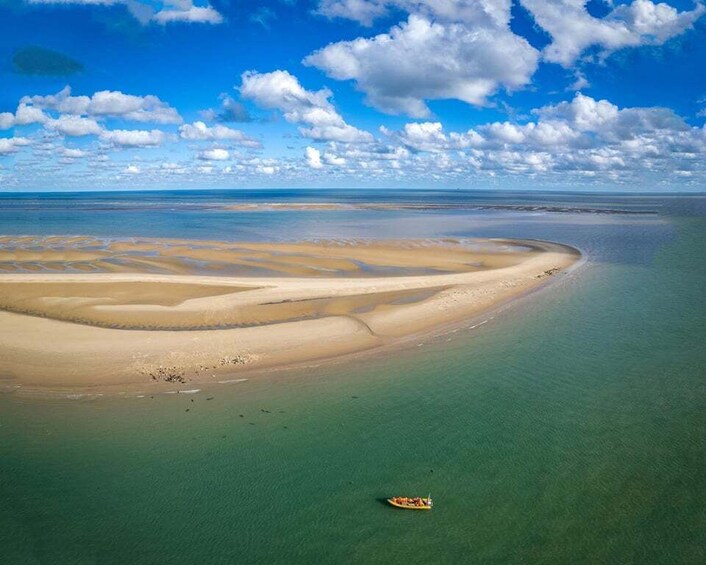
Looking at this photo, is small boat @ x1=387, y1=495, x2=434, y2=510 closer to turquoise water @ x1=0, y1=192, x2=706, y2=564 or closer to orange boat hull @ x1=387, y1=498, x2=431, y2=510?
orange boat hull @ x1=387, y1=498, x2=431, y2=510

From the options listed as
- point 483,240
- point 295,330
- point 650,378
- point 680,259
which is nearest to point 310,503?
point 295,330

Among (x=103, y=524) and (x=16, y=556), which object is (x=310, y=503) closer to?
(x=103, y=524)

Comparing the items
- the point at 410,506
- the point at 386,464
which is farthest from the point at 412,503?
the point at 386,464

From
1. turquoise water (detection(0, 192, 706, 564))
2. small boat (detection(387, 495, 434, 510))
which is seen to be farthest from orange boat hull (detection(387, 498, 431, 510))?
turquoise water (detection(0, 192, 706, 564))

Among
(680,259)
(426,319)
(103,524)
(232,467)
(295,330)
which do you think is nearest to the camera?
(103,524)

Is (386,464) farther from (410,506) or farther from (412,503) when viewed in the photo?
(410,506)

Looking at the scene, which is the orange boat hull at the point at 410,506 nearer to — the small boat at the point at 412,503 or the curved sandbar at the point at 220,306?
the small boat at the point at 412,503
